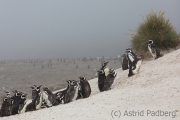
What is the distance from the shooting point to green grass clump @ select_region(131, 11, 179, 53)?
46.4 feet

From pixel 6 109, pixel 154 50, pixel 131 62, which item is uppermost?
pixel 154 50

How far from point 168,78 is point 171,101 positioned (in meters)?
2.19

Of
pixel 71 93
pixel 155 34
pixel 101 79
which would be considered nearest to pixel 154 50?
pixel 155 34

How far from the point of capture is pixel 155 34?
558 inches

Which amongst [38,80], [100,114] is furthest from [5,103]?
[38,80]

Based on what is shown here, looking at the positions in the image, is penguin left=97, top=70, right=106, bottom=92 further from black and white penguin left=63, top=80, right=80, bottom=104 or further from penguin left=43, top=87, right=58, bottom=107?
penguin left=43, top=87, right=58, bottom=107

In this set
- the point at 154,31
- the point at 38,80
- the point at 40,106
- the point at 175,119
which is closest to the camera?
the point at 175,119

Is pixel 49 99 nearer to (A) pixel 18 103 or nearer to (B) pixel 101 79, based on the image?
(A) pixel 18 103

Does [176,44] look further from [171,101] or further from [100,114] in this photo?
[100,114]

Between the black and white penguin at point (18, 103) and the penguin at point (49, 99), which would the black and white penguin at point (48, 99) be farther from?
the black and white penguin at point (18, 103)

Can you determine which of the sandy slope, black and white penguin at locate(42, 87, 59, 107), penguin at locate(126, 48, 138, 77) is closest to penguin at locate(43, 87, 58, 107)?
black and white penguin at locate(42, 87, 59, 107)

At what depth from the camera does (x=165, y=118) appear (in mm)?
5602

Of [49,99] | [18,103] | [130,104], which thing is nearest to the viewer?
[130,104]

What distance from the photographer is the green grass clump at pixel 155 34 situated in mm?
14148
